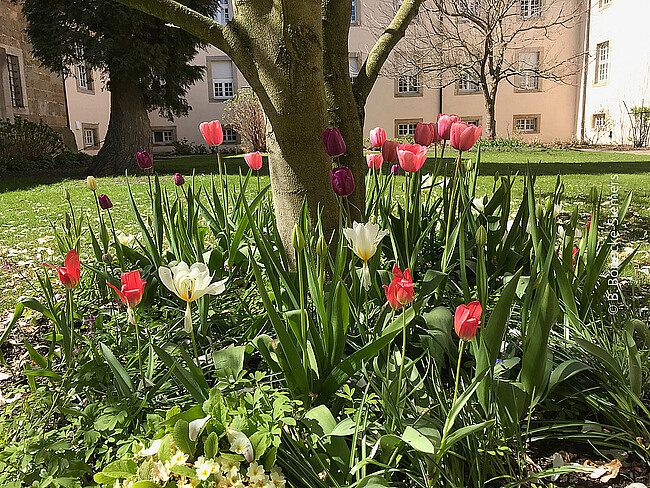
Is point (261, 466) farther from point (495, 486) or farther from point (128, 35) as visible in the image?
point (128, 35)

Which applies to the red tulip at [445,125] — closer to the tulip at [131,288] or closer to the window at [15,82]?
the tulip at [131,288]

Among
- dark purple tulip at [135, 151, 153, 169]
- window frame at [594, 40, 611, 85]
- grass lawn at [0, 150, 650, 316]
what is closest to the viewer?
dark purple tulip at [135, 151, 153, 169]

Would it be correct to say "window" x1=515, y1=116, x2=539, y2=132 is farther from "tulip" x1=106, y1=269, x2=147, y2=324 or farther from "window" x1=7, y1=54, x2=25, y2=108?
"tulip" x1=106, y1=269, x2=147, y2=324

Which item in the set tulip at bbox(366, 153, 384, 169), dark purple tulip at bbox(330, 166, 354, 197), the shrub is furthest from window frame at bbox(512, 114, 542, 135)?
dark purple tulip at bbox(330, 166, 354, 197)

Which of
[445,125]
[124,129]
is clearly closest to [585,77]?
[124,129]

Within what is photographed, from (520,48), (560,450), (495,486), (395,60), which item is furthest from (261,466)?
(520,48)

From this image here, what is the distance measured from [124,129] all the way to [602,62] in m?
15.9

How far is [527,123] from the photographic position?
2038 cm

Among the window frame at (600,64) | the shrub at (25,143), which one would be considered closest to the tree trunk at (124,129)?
the shrub at (25,143)

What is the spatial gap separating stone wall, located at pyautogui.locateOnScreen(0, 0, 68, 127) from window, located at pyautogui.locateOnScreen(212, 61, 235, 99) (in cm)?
686

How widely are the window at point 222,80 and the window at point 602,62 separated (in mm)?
12969

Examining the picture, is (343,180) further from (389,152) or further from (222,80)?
(222,80)

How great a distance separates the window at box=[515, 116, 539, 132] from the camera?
793 inches

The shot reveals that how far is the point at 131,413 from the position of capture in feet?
4.30
